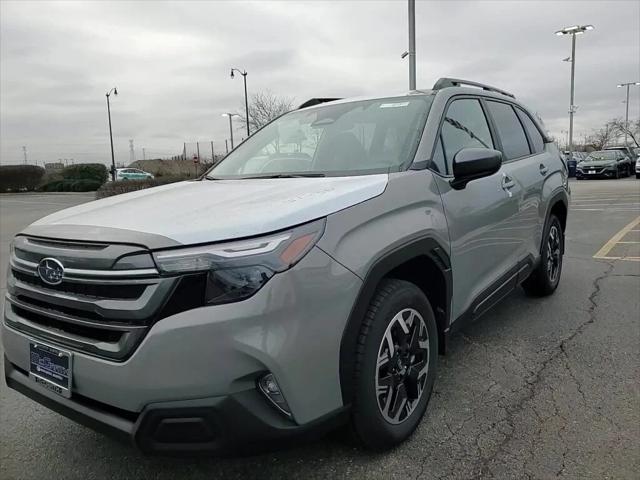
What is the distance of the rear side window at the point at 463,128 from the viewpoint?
3184 mm

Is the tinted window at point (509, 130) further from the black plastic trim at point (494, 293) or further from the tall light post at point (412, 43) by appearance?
the tall light post at point (412, 43)

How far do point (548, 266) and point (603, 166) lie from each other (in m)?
25.3

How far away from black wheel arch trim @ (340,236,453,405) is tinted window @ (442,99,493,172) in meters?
0.64

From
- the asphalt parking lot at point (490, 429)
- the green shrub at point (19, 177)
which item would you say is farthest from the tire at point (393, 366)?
the green shrub at point (19, 177)

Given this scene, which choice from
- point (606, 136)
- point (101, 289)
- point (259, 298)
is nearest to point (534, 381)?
point (259, 298)

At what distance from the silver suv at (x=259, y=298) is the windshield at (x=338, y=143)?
0.02 m

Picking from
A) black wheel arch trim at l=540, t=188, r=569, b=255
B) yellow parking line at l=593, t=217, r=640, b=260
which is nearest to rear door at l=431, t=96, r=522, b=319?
black wheel arch trim at l=540, t=188, r=569, b=255

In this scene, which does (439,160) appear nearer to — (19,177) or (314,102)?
(314,102)

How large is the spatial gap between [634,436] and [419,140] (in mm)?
1880

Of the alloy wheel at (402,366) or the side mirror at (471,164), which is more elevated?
the side mirror at (471,164)

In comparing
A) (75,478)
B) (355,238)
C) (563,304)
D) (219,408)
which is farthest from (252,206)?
(563,304)

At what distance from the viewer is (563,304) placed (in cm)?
484

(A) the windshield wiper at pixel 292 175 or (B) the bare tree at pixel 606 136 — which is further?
(B) the bare tree at pixel 606 136

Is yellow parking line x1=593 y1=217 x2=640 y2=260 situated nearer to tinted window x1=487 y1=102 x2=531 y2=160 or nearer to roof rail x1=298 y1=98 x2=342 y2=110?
tinted window x1=487 y1=102 x2=531 y2=160
